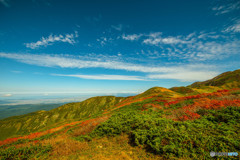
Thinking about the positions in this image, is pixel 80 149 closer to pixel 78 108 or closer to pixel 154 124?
pixel 154 124

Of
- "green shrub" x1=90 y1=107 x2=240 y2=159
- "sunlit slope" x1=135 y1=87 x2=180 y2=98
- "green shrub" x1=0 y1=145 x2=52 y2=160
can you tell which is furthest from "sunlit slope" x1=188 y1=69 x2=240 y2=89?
"green shrub" x1=0 y1=145 x2=52 y2=160

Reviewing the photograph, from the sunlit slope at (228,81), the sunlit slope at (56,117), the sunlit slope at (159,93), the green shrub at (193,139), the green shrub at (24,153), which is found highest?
the sunlit slope at (228,81)

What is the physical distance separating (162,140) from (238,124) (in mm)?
7865

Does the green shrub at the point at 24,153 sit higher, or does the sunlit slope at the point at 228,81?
the sunlit slope at the point at 228,81

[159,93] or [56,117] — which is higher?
[159,93]

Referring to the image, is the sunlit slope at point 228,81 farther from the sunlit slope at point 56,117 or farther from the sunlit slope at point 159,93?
the sunlit slope at point 56,117

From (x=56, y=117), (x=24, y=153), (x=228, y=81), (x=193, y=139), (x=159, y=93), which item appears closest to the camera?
(x=193, y=139)

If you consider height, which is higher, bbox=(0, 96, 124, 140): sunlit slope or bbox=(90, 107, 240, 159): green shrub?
bbox=(90, 107, 240, 159): green shrub

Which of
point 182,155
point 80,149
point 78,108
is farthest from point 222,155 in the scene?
point 78,108

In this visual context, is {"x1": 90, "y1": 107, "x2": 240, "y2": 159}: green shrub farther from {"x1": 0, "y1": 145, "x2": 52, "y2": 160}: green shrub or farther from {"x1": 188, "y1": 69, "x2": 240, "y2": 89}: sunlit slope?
{"x1": 188, "y1": 69, "x2": 240, "y2": 89}: sunlit slope

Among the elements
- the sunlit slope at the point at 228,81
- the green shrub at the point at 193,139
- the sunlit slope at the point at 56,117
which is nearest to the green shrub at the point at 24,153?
the green shrub at the point at 193,139

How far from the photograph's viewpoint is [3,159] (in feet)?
24.1

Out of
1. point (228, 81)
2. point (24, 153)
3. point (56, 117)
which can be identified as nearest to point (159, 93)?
point (24, 153)

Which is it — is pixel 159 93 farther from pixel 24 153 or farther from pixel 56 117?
pixel 56 117
